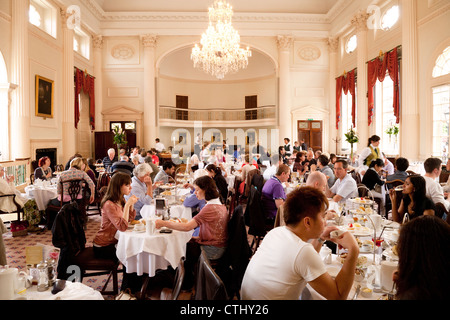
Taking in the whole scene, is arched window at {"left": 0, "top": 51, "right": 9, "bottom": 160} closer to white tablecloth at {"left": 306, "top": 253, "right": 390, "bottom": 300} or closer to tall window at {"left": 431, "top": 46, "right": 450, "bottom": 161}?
white tablecloth at {"left": 306, "top": 253, "right": 390, "bottom": 300}

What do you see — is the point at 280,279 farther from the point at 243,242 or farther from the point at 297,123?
the point at 297,123

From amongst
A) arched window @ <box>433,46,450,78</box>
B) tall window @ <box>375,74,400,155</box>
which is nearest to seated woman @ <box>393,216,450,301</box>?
arched window @ <box>433,46,450,78</box>

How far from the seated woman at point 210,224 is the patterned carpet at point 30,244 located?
1.22m

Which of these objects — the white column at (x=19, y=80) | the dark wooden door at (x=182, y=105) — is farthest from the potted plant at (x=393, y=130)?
the dark wooden door at (x=182, y=105)

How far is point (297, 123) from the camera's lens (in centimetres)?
1656

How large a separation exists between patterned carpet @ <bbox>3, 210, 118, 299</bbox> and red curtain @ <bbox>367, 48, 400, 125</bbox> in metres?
9.74

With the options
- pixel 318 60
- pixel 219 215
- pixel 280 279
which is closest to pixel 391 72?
pixel 318 60

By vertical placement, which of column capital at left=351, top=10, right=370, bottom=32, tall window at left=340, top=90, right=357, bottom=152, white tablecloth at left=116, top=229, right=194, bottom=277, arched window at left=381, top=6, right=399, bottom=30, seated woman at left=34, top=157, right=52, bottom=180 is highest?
column capital at left=351, top=10, right=370, bottom=32

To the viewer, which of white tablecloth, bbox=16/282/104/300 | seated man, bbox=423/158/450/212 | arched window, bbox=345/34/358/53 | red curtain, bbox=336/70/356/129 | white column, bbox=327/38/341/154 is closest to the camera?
white tablecloth, bbox=16/282/104/300

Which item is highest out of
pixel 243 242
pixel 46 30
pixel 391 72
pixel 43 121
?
pixel 46 30

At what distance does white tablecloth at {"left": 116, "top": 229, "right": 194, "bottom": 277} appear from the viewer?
3350 mm

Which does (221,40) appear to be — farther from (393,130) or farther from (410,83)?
(393,130)
